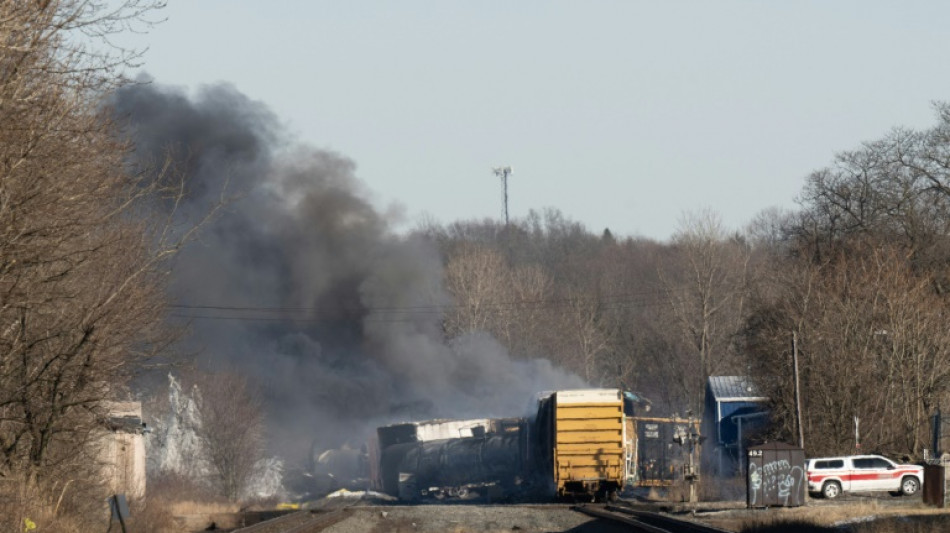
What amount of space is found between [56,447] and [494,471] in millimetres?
29513

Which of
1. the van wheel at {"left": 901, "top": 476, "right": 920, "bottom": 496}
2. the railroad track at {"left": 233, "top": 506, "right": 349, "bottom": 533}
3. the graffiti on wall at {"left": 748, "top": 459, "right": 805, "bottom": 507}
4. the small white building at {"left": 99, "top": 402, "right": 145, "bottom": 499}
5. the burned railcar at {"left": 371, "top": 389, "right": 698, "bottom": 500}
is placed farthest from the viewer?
the van wheel at {"left": 901, "top": 476, "right": 920, "bottom": 496}

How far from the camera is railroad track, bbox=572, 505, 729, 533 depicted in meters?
25.4

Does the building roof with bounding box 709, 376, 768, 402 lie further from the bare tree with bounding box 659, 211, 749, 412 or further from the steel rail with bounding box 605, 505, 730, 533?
the steel rail with bounding box 605, 505, 730, 533

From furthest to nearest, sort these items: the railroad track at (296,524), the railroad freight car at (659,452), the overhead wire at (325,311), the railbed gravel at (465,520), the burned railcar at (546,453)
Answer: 1. the overhead wire at (325,311)
2. the railroad freight car at (659,452)
3. the burned railcar at (546,453)
4. the railbed gravel at (465,520)
5. the railroad track at (296,524)

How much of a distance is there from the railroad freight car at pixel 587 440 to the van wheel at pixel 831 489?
662 cm

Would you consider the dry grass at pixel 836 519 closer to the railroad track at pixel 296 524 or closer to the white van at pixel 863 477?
the white van at pixel 863 477

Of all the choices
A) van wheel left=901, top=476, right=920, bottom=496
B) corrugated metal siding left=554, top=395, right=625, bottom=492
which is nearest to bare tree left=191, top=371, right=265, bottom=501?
corrugated metal siding left=554, top=395, right=625, bottom=492

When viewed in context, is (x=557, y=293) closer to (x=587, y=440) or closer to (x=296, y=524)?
(x=587, y=440)

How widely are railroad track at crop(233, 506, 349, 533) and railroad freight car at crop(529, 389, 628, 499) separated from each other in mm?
8807

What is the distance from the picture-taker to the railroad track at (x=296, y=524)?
27766mm

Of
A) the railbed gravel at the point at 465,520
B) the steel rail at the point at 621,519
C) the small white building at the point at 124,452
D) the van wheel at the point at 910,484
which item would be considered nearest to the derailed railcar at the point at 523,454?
the steel rail at the point at 621,519

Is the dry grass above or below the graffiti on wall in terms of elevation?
below

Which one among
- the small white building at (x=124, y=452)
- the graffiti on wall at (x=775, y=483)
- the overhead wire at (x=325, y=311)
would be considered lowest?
the graffiti on wall at (x=775, y=483)

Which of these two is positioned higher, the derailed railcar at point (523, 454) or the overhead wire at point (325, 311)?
the overhead wire at point (325, 311)
